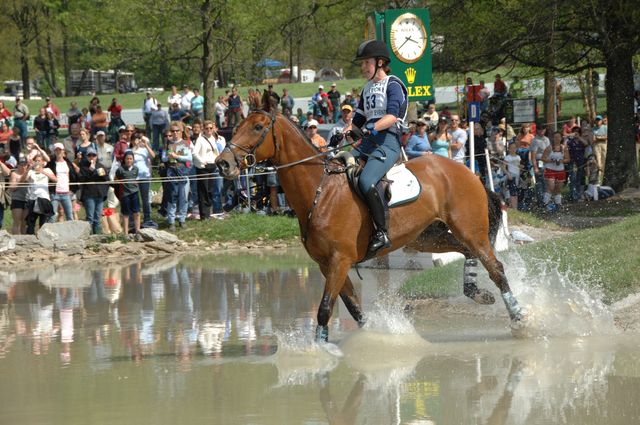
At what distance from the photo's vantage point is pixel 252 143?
10.7 metres

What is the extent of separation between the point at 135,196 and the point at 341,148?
1267 centimetres

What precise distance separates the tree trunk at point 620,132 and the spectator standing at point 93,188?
12806 mm

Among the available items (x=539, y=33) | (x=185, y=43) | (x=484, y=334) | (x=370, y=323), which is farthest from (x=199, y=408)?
(x=185, y=43)

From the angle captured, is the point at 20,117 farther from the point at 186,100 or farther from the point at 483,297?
the point at 483,297

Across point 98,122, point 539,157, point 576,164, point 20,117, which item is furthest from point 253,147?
point 20,117

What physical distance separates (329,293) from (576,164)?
18465mm

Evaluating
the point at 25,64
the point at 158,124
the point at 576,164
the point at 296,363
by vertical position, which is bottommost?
the point at 296,363

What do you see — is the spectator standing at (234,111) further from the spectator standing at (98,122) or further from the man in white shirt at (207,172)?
the man in white shirt at (207,172)

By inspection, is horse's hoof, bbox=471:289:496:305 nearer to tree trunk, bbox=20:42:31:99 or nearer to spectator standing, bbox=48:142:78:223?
spectator standing, bbox=48:142:78:223

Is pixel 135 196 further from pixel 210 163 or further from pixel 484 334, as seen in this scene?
pixel 484 334

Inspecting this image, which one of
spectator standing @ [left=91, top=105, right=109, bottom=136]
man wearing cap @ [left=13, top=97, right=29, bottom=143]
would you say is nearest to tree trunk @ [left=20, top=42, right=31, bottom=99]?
man wearing cap @ [left=13, top=97, right=29, bottom=143]

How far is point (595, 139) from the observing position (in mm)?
29516

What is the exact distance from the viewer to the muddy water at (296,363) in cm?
842

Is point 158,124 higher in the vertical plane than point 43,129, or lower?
higher
